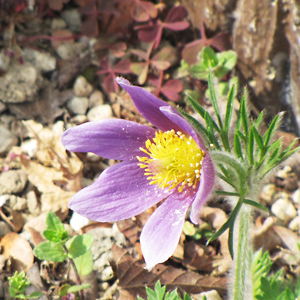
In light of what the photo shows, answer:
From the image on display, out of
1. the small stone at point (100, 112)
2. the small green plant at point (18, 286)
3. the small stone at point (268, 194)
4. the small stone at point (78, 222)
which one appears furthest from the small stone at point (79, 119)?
the small stone at point (268, 194)

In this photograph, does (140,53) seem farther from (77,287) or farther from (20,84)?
(77,287)

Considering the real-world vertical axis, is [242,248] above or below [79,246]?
above

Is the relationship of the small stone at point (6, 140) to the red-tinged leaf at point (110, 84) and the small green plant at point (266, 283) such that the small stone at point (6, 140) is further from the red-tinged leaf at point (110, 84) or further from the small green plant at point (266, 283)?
the small green plant at point (266, 283)

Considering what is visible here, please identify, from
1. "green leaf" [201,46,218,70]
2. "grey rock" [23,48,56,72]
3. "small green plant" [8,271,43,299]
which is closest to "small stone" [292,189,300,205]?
"green leaf" [201,46,218,70]

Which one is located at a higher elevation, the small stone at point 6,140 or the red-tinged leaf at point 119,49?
the red-tinged leaf at point 119,49

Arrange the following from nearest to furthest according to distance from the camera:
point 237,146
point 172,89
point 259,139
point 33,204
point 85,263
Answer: point 259,139
point 237,146
point 85,263
point 33,204
point 172,89

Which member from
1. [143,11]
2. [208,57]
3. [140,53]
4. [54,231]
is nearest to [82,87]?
[140,53]
